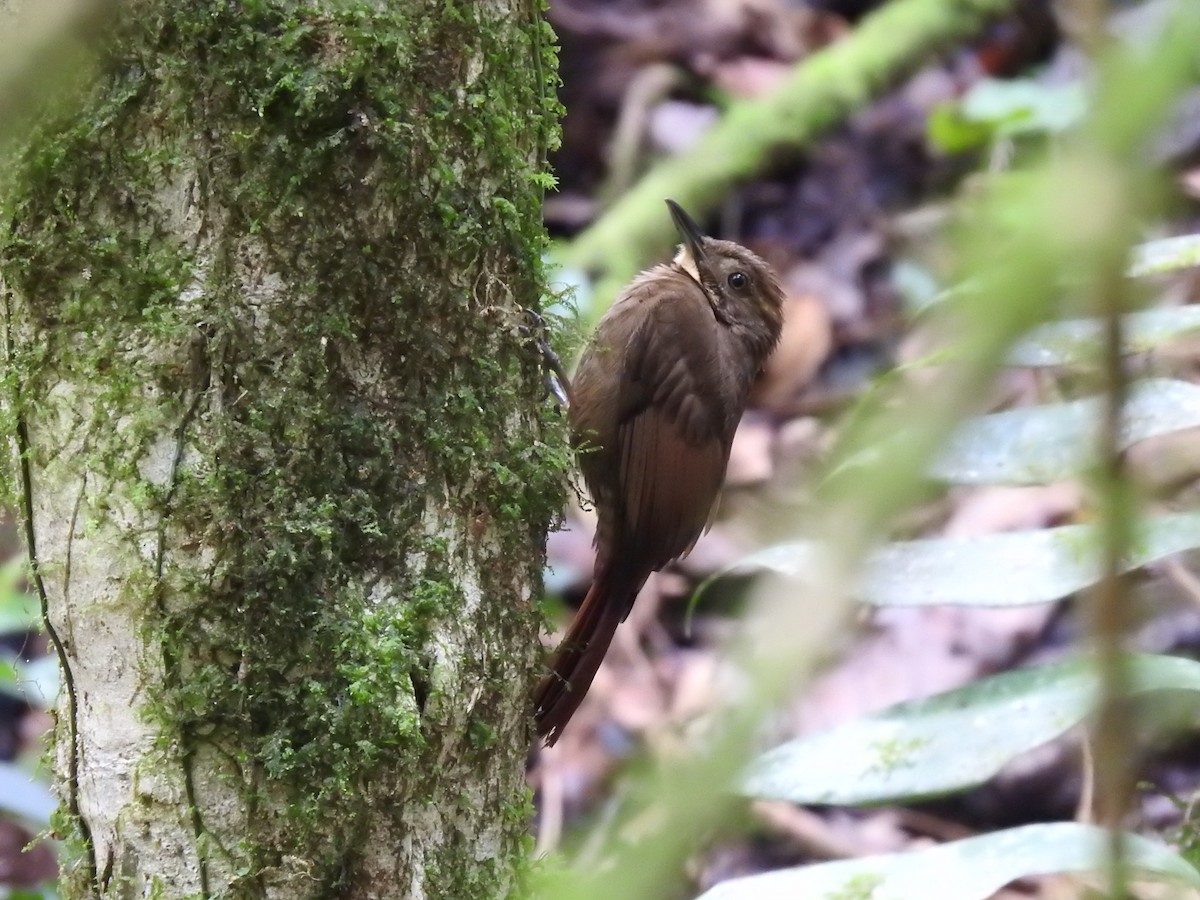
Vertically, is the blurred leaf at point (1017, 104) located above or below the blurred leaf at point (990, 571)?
above

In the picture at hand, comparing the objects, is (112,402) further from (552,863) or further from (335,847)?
(552,863)

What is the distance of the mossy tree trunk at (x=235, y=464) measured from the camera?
62.3 inches

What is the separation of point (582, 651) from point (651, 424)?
2.40 feet

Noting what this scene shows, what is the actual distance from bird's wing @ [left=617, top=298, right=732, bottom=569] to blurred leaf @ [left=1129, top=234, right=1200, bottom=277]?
3.93 ft

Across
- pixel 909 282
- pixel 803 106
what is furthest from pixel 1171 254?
pixel 803 106

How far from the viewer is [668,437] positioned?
2.96 metres

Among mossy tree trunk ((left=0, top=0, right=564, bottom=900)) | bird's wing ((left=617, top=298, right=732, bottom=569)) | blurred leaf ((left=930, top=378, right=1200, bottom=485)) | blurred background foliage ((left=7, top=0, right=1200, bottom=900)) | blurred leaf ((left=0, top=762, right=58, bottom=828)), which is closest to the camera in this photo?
blurred background foliage ((left=7, top=0, right=1200, bottom=900))

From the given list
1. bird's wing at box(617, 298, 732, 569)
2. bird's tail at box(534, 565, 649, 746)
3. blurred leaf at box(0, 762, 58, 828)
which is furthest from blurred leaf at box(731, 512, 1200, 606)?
blurred leaf at box(0, 762, 58, 828)

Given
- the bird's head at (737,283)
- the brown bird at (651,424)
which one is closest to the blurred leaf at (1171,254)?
the brown bird at (651,424)

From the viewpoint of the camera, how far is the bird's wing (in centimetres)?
284

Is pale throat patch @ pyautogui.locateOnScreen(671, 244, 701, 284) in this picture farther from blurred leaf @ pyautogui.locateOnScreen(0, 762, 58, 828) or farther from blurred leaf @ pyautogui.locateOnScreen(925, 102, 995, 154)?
blurred leaf @ pyautogui.locateOnScreen(0, 762, 58, 828)

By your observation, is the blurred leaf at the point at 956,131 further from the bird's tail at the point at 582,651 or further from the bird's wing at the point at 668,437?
the bird's tail at the point at 582,651

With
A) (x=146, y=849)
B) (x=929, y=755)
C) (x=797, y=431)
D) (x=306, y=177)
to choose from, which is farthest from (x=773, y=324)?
(x=146, y=849)

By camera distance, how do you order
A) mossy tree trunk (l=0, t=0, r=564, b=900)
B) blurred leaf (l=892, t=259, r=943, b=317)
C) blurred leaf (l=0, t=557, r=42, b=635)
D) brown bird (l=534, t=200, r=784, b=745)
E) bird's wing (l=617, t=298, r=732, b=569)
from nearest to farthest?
mossy tree trunk (l=0, t=0, r=564, b=900) → brown bird (l=534, t=200, r=784, b=745) → bird's wing (l=617, t=298, r=732, b=569) → blurred leaf (l=0, t=557, r=42, b=635) → blurred leaf (l=892, t=259, r=943, b=317)
